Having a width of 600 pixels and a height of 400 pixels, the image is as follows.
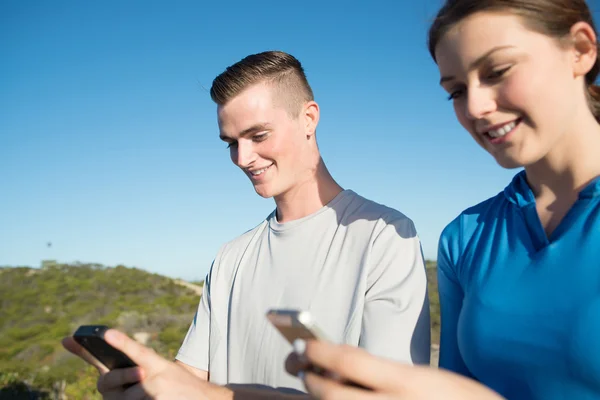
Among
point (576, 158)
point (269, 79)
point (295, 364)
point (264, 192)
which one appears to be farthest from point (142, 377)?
point (269, 79)

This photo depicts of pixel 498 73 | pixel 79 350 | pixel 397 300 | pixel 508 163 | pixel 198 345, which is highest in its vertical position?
pixel 498 73

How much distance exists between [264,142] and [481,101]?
1565mm

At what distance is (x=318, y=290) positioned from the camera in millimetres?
2441

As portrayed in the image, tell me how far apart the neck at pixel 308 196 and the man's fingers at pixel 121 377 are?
1.46 m

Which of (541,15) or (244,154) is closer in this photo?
(541,15)

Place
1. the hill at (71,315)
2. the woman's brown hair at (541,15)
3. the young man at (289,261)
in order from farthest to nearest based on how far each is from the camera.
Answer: the hill at (71,315) < the young man at (289,261) < the woman's brown hair at (541,15)

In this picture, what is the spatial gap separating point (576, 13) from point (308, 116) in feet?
5.95

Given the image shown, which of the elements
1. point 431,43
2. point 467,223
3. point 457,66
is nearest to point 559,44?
point 457,66

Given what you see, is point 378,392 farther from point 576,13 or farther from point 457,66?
point 576,13

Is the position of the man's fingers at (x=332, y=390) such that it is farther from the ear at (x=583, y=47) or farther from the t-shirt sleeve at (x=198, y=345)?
the t-shirt sleeve at (x=198, y=345)

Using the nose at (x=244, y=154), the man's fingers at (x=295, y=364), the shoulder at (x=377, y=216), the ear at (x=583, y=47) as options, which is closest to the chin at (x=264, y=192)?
the nose at (x=244, y=154)

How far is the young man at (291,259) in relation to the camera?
220 cm

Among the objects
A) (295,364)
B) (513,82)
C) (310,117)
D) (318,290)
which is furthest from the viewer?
(310,117)

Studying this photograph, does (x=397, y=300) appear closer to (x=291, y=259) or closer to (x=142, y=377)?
(x=291, y=259)
